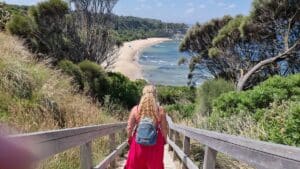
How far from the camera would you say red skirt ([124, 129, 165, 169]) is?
6504 mm

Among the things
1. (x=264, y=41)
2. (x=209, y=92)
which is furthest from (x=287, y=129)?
(x=264, y=41)

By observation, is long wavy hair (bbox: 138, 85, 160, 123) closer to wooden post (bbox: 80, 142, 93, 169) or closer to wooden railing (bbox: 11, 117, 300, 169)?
wooden railing (bbox: 11, 117, 300, 169)

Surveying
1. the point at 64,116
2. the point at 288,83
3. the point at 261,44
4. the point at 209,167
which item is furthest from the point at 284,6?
the point at 209,167

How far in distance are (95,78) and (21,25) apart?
16.9ft

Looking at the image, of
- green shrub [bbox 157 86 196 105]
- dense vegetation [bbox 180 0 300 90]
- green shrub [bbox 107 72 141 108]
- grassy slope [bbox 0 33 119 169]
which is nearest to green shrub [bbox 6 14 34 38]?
green shrub [bbox 107 72 141 108]

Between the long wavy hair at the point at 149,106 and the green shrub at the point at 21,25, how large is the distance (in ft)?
68.7

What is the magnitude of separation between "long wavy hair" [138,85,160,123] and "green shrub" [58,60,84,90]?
16.3 meters

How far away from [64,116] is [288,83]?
6825 mm

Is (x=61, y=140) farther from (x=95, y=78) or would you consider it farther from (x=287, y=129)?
(x=95, y=78)

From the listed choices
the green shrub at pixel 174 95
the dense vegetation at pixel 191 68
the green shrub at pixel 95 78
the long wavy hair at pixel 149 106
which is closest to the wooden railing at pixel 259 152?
the long wavy hair at pixel 149 106

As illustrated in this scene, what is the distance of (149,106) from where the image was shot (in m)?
6.42

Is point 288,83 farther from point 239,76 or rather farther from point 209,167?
point 239,76

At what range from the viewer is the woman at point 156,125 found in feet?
21.0

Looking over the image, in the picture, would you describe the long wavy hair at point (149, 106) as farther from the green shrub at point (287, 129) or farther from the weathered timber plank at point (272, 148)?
the weathered timber plank at point (272, 148)
